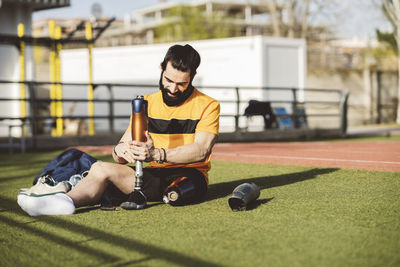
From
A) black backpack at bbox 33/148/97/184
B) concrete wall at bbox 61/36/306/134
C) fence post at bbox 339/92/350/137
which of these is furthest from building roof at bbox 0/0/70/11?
black backpack at bbox 33/148/97/184

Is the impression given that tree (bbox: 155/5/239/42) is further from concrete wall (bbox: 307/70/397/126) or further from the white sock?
the white sock

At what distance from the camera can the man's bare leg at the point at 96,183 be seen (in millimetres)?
3896

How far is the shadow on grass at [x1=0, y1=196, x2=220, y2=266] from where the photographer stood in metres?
2.62

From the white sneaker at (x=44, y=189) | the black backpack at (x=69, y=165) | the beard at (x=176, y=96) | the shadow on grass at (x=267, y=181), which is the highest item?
the beard at (x=176, y=96)

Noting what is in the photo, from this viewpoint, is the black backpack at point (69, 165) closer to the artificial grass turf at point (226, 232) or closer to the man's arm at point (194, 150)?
the artificial grass turf at point (226, 232)

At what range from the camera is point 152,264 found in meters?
2.56

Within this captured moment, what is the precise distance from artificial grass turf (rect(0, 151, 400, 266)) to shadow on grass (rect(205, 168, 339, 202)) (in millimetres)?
68

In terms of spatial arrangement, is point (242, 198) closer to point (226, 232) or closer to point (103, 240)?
point (226, 232)

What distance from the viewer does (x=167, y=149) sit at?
381cm

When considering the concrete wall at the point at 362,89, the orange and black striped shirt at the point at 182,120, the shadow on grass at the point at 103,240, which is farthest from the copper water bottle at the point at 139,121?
the concrete wall at the point at 362,89

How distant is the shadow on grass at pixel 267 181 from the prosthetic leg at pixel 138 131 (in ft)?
2.31

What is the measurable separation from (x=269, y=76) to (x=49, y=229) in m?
17.2

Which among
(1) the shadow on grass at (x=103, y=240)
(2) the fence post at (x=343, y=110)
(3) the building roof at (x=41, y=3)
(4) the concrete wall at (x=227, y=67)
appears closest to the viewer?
(1) the shadow on grass at (x=103, y=240)

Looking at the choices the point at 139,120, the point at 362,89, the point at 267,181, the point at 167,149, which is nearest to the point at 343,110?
the point at 267,181
